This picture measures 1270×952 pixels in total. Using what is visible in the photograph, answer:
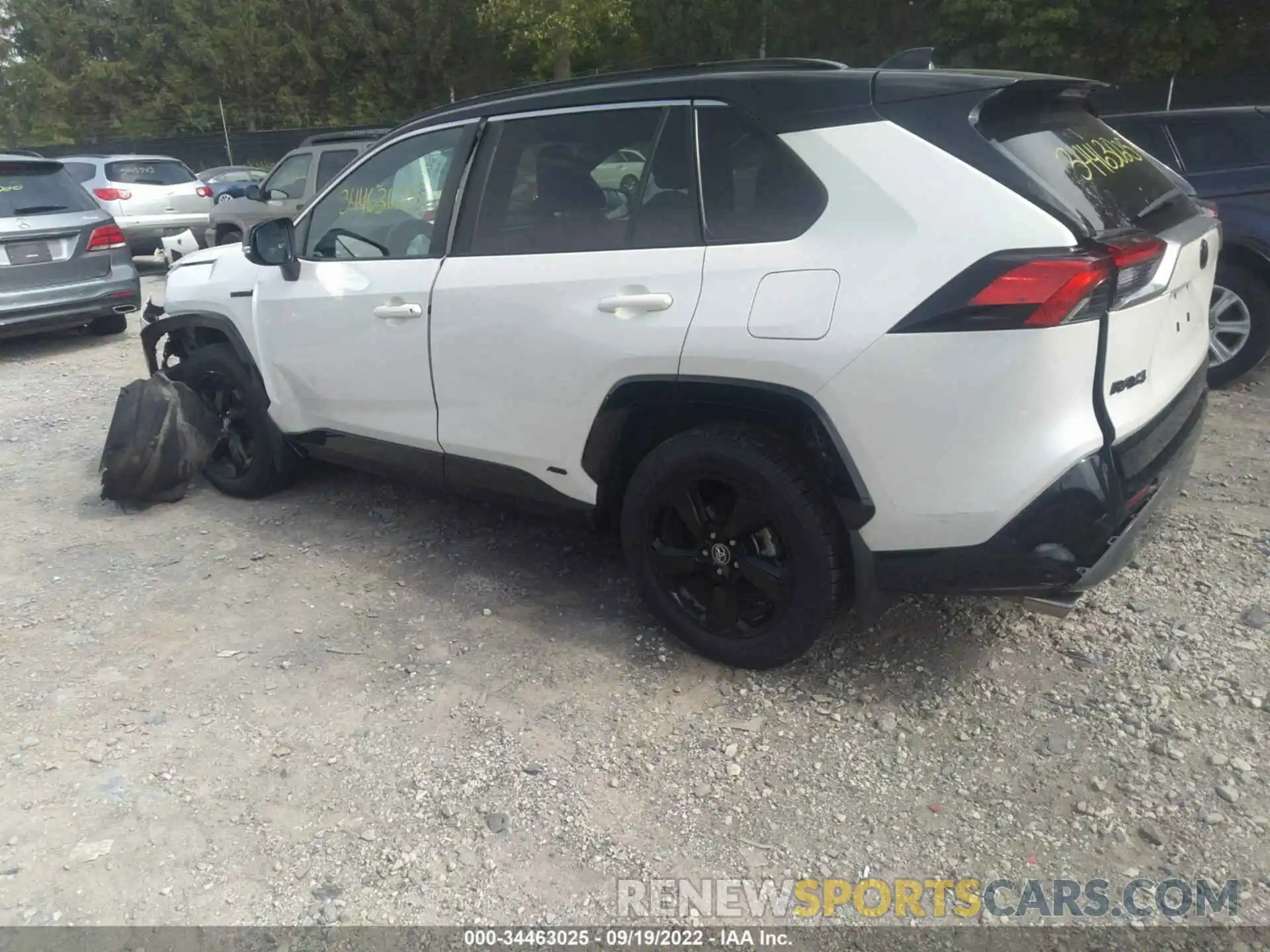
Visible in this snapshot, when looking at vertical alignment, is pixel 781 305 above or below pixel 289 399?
above

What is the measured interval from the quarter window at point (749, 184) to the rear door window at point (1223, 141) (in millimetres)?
4451

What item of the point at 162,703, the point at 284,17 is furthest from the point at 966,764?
the point at 284,17

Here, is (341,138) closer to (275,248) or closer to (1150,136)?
(275,248)

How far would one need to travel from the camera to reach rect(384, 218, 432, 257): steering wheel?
3762 mm

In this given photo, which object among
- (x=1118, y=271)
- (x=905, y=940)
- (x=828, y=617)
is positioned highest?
(x=1118, y=271)

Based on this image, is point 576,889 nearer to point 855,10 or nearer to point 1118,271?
point 1118,271

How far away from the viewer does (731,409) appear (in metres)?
3.03

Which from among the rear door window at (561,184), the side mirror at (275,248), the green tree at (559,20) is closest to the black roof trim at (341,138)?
the side mirror at (275,248)

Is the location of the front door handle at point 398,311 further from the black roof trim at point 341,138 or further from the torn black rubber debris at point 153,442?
the black roof trim at point 341,138

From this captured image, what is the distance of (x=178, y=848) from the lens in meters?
2.62

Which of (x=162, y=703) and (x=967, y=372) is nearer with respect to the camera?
(x=967, y=372)

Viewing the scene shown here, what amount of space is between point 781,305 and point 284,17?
42.9 metres

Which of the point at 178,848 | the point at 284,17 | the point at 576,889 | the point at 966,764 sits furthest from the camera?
the point at 284,17

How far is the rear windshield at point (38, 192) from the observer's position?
8.34m
